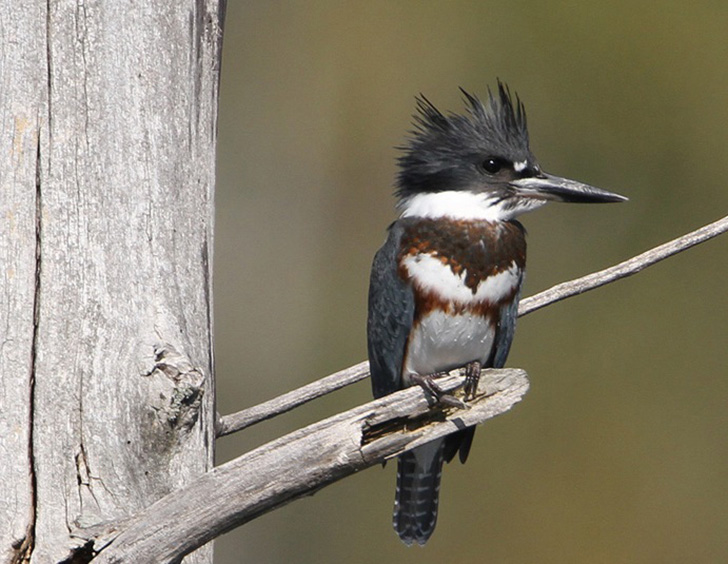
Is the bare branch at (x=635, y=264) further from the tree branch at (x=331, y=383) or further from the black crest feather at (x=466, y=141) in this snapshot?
the black crest feather at (x=466, y=141)

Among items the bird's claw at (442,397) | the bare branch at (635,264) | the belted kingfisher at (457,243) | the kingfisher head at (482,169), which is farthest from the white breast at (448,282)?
the bird's claw at (442,397)

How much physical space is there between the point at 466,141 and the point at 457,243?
0.79 feet

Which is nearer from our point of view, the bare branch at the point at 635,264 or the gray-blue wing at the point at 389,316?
the bare branch at the point at 635,264

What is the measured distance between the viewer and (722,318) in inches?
207

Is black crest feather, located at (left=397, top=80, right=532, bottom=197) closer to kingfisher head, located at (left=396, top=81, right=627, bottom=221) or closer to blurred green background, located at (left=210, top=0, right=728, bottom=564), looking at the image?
kingfisher head, located at (left=396, top=81, right=627, bottom=221)

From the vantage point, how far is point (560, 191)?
2.53 meters

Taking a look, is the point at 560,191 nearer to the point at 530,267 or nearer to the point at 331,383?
the point at 331,383

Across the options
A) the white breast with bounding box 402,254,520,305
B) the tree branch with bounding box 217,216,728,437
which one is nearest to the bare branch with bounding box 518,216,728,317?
the tree branch with bounding box 217,216,728,437

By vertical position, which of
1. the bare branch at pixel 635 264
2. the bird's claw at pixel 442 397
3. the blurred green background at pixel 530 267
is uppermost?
the bare branch at pixel 635 264

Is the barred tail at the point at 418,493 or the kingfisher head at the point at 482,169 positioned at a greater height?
the kingfisher head at the point at 482,169

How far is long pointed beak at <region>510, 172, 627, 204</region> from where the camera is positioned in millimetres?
2496

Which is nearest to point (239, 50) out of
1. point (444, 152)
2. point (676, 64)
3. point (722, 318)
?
point (676, 64)

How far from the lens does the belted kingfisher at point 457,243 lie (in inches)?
100

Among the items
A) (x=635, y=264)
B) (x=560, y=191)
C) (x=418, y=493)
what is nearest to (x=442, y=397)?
(x=635, y=264)
